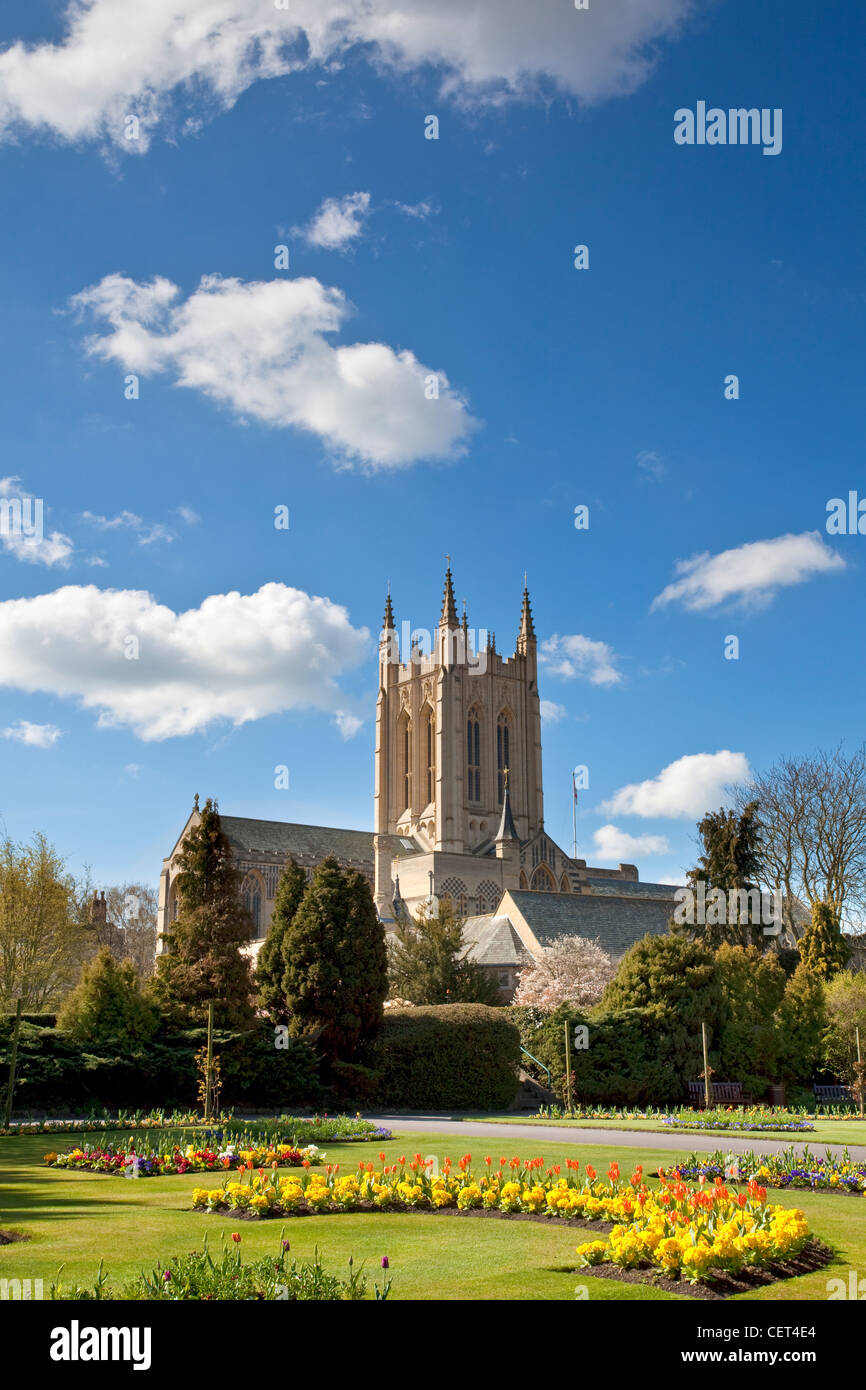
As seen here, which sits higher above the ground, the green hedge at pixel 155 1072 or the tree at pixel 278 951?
the tree at pixel 278 951

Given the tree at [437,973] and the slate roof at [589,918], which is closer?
the tree at [437,973]

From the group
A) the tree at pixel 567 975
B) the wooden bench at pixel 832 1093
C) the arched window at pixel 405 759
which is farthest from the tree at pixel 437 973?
the arched window at pixel 405 759

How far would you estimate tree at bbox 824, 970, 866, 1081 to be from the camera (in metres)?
36.2

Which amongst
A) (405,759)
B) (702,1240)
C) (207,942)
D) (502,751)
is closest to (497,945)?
(207,942)

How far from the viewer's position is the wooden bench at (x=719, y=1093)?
32.0 meters

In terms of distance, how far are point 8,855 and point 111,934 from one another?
4138 cm

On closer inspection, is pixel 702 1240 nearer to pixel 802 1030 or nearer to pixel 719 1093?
pixel 719 1093

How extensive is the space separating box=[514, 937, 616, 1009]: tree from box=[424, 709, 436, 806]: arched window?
63.4 meters

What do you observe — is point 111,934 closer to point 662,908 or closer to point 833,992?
point 662,908

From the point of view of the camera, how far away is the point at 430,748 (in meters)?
110

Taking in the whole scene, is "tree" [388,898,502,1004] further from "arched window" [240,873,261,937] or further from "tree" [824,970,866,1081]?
"arched window" [240,873,261,937]

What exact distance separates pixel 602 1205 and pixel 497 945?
38879mm

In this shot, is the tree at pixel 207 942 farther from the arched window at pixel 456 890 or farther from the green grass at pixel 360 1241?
the arched window at pixel 456 890

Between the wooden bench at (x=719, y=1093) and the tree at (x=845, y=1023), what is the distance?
465 centimetres
